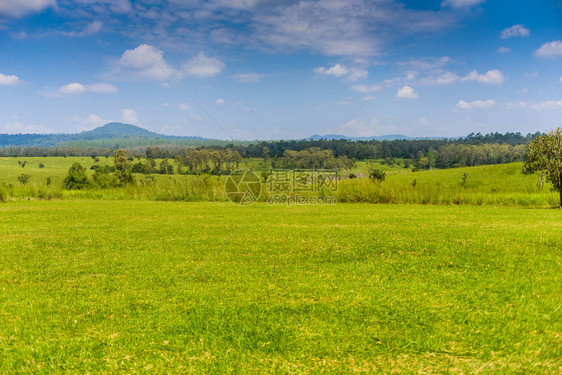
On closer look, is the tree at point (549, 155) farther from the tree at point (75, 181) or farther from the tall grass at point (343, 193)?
the tree at point (75, 181)

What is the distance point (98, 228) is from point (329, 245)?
6.52m

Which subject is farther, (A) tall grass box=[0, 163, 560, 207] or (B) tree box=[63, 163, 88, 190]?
(B) tree box=[63, 163, 88, 190]

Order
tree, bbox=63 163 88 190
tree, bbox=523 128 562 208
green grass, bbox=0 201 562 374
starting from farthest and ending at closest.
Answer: tree, bbox=63 163 88 190 < tree, bbox=523 128 562 208 < green grass, bbox=0 201 562 374

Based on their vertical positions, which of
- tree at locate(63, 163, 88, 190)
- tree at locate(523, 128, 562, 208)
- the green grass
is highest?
tree at locate(523, 128, 562, 208)

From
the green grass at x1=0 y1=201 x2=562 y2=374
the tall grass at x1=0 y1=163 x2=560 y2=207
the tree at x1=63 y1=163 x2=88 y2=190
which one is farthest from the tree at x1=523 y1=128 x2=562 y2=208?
the tree at x1=63 y1=163 x2=88 y2=190

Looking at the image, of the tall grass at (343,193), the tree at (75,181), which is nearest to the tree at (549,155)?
the tall grass at (343,193)

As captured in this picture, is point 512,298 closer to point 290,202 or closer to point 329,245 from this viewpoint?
point 329,245

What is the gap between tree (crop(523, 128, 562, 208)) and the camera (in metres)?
13.9

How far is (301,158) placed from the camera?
29469mm

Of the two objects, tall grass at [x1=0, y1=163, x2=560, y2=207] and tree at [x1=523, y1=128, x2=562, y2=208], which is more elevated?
tree at [x1=523, y1=128, x2=562, y2=208]

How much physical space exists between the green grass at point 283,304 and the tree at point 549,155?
8193 millimetres

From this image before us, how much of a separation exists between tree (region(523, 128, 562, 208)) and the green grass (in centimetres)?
819

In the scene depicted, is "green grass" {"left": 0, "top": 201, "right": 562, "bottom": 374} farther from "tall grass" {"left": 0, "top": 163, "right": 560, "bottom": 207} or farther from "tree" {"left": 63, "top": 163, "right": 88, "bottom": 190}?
"tree" {"left": 63, "top": 163, "right": 88, "bottom": 190}

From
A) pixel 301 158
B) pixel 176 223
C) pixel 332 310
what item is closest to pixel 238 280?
pixel 332 310
